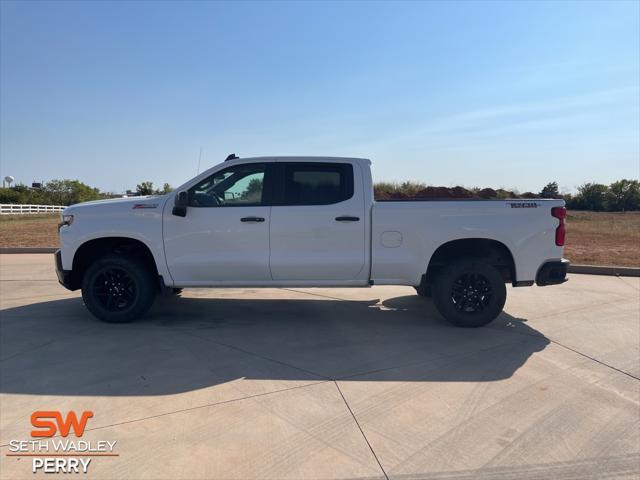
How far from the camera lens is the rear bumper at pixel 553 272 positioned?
5383 millimetres

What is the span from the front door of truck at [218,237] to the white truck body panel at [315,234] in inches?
0.5

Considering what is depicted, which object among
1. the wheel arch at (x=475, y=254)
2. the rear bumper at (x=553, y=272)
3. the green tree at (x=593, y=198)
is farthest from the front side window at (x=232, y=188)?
the green tree at (x=593, y=198)

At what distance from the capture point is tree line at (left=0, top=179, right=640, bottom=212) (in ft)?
21.3

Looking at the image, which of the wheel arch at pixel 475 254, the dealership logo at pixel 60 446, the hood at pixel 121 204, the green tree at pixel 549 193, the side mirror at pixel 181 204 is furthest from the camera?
the green tree at pixel 549 193

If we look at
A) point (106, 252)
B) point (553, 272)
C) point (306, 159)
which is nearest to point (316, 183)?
point (306, 159)

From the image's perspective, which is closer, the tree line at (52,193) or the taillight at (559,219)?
the taillight at (559,219)

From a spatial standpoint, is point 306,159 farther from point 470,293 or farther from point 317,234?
point 470,293

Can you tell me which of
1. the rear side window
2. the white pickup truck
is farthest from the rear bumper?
the rear side window

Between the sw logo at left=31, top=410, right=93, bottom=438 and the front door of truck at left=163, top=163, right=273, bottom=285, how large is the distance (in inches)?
93.0

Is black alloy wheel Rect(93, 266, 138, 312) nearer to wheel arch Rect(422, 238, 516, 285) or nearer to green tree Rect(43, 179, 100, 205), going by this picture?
wheel arch Rect(422, 238, 516, 285)

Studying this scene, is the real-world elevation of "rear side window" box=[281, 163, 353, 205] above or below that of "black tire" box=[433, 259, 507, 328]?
above

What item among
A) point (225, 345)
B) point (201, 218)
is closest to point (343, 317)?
point (225, 345)

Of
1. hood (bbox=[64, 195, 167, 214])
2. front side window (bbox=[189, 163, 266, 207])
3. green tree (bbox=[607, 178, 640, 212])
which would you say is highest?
green tree (bbox=[607, 178, 640, 212])

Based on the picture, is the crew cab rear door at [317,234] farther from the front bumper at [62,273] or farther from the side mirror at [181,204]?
the front bumper at [62,273]
